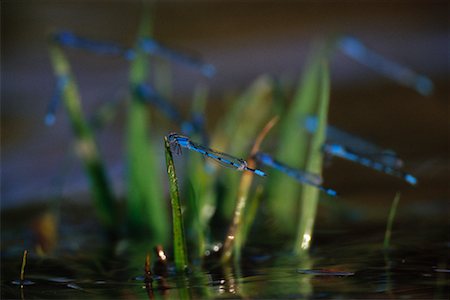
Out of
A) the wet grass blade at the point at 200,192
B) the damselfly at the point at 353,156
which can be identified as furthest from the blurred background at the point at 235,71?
the damselfly at the point at 353,156

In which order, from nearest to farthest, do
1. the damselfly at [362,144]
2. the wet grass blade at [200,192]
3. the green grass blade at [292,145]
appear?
the damselfly at [362,144] < the wet grass blade at [200,192] < the green grass blade at [292,145]

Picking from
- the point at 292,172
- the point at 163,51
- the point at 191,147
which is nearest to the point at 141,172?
Answer: the point at 163,51

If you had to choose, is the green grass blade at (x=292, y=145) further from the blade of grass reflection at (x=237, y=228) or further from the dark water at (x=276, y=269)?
the blade of grass reflection at (x=237, y=228)

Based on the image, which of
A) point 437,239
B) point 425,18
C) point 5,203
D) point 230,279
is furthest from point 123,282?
point 425,18

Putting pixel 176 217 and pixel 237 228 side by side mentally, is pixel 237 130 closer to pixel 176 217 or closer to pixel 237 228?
pixel 237 228

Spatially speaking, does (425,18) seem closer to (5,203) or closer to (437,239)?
(5,203)

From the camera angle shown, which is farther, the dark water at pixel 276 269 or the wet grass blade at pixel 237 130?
the wet grass blade at pixel 237 130
